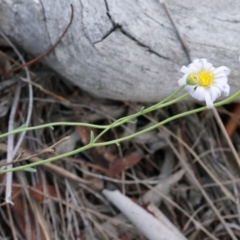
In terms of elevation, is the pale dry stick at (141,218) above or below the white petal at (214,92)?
below

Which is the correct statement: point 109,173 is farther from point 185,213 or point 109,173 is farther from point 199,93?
point 199,93

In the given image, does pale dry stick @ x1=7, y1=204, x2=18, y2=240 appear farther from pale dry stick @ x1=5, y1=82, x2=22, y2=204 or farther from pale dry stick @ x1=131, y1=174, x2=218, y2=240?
pale dry stick @ x1=131, y1=174, x2=218, y2=240

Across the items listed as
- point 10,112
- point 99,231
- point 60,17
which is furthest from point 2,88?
point 99,231

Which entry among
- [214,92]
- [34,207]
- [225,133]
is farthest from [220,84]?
[34,207]

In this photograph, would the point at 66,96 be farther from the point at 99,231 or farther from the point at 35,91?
the point at 99,231

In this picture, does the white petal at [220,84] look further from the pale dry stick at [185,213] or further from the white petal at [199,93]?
the pale dry stick at [185,213]

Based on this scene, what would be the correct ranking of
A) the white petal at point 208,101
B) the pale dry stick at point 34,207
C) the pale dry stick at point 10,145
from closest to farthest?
the white petal at point 208,101
the pale dry stick at point 10,145
the pale dry stick at point 34,207

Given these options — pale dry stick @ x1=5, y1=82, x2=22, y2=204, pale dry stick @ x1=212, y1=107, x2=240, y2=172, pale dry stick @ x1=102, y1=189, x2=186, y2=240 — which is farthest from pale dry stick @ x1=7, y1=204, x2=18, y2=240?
pale dry stick @ x1=212, y1=107, x2=240, y2=172

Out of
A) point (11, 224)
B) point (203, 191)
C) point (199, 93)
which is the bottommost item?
point (11, 224)

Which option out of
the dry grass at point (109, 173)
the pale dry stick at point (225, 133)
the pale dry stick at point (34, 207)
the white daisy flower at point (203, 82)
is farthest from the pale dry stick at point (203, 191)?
the white daisy flower at point (203, 82)
